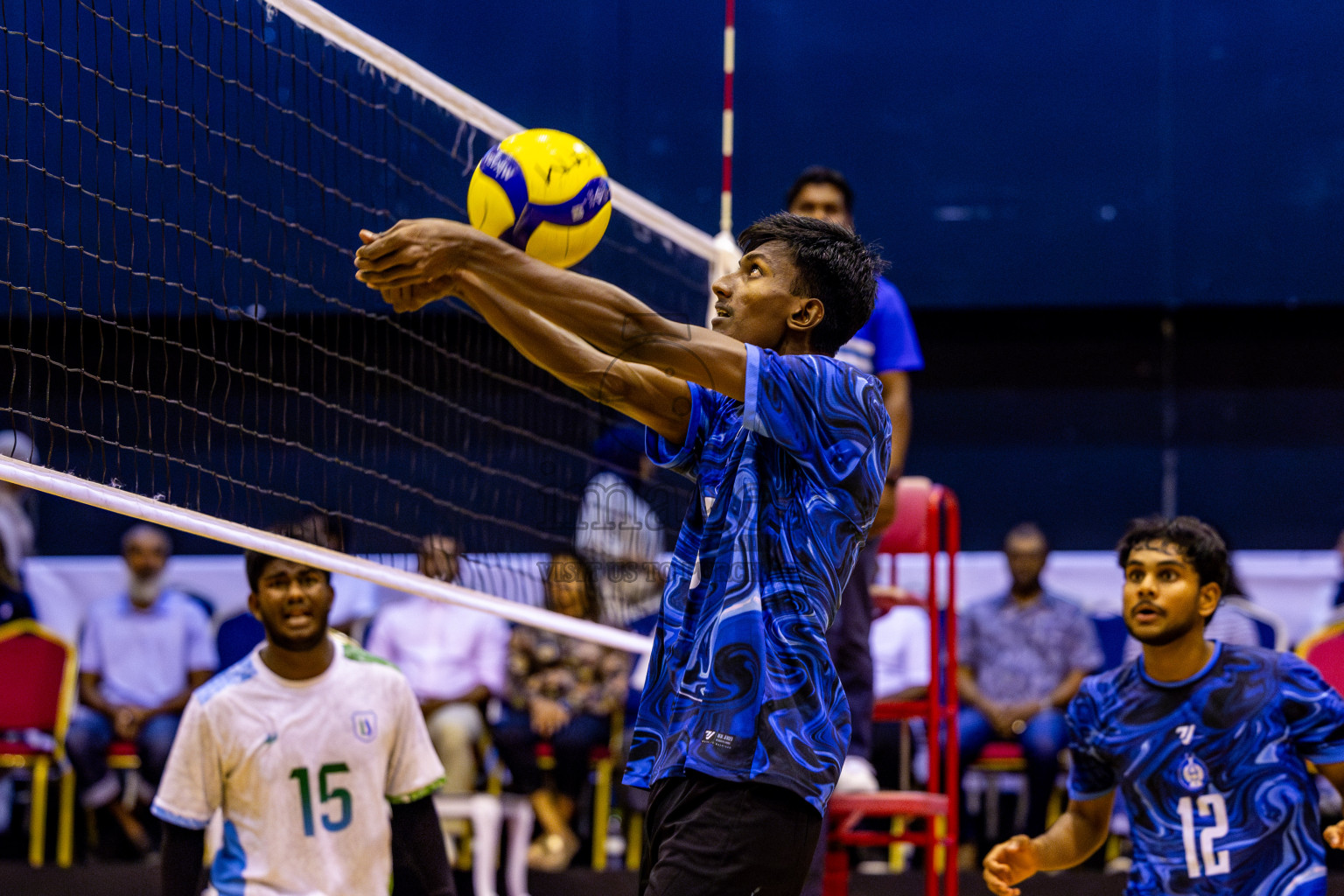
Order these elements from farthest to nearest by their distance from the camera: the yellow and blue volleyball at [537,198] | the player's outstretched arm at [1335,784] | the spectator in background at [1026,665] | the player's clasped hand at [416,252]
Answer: the spectator in background at [1026,665] < the player's outstretched arm at [1335,784] < the yellow and blue volleyball at [537,198] < the player's clasped hand at [416,252]

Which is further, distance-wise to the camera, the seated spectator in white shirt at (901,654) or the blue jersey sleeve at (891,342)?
the seated spectator in white shirt at (901,654)

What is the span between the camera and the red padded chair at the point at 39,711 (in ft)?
23.5

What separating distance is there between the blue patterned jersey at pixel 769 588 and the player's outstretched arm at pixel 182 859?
6.41 feet

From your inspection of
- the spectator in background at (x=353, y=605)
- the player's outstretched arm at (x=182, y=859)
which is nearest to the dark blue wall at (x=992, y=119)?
the spectator in background at (x=353, y=605)

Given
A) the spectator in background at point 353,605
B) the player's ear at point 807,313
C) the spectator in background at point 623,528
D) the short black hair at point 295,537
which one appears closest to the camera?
the player's ear at point 807,313

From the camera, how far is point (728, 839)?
2.20 metres

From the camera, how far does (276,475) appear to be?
846 centimetres

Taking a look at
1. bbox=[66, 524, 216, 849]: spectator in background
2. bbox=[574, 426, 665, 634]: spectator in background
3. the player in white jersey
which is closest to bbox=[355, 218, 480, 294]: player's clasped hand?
the player in white jersey

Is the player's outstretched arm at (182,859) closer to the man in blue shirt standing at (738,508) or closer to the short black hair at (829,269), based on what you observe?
the man in blue shirt standing at (738,508)

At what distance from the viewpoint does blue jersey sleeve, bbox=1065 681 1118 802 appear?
13.5 ft

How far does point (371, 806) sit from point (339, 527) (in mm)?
800

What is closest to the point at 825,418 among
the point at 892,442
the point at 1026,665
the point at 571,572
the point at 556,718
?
the point at 892,442

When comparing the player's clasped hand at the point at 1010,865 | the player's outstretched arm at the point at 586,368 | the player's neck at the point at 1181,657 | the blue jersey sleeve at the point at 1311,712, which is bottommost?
the player's clasped hand at the point at 1010,865

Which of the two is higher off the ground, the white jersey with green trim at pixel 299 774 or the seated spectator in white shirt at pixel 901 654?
the seated spectator in white shirt at pixel 901 654
